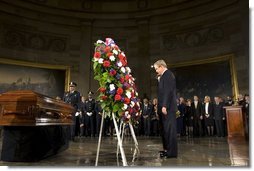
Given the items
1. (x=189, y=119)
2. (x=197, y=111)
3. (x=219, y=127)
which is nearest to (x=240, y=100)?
(x=219, y=127)

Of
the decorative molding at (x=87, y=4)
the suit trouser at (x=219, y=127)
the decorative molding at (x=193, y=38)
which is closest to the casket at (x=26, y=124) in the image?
the suit trouser at (x=219, y=127)

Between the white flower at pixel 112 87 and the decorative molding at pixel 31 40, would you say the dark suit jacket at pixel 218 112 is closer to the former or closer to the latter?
the white flower at pixel 112 87

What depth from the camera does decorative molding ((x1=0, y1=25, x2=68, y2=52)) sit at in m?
11.6

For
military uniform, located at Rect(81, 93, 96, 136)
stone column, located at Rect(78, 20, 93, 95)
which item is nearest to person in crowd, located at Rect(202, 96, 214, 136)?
military uniform, located at Rect(81, 93, 96, 136)

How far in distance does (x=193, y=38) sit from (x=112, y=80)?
10016 mm

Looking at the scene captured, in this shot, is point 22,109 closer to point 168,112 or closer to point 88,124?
point 168,112

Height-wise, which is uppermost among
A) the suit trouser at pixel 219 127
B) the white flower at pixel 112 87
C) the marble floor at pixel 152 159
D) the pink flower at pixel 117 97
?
the white flower at pixel 112 87

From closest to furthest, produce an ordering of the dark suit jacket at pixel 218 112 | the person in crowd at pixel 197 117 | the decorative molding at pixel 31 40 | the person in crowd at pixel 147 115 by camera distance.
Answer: the dark suit jacket at pixel 218 112 → the person in crowd at pixel 197 117 → the person in crowd at pixel 147 115 → the decorative molding at pixel 31 40

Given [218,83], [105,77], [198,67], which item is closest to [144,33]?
[198,67]

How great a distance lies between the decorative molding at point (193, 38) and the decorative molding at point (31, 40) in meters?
5.60

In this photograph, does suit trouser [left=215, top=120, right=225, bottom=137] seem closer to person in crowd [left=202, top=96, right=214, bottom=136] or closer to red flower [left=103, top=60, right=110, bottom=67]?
person in crowd [left=202, top=96, right=214, bottom=136]

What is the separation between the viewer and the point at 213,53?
37.0 ft

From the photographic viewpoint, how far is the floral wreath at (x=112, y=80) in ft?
9.86

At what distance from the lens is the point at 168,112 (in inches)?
148
